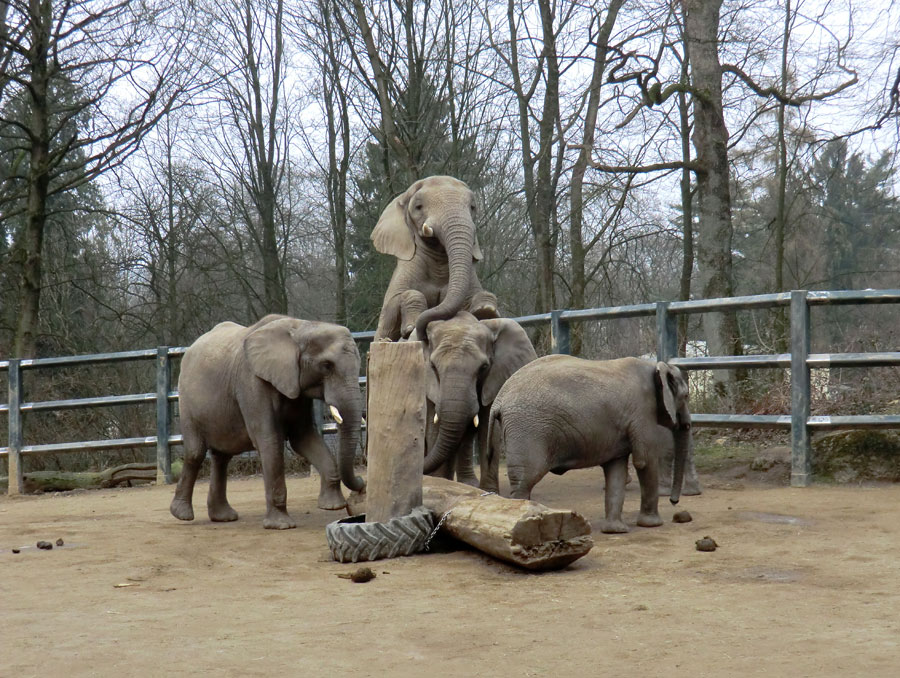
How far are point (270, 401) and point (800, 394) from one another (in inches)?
164

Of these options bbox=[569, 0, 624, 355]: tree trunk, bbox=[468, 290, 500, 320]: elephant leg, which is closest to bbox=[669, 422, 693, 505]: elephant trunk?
bbox=[468, 290, 500, 320]: elephant leg

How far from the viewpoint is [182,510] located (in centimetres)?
808

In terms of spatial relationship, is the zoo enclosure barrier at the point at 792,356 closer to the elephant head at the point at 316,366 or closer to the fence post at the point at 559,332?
the fence post at the point at 559,332

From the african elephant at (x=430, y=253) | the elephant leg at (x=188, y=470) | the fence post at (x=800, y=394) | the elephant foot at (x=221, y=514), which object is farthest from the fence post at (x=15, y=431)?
the fence post at (x=800, y=394)

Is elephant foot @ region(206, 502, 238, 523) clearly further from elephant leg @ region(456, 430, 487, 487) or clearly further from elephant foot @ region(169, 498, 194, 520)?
elephant leg @ region(456, 430, 487, 487)

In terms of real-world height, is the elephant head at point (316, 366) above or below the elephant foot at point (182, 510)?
above

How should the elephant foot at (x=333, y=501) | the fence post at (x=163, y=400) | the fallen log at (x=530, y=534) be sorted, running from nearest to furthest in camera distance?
the fallen log at (x=530, y=534)
the elephant foot at (x=333, y=501)
the fence post at (x=163, y=400)

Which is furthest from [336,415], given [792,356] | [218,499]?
[792,356]

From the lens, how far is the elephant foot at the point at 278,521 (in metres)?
7.29

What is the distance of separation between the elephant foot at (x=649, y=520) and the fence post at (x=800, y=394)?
7.05 feet

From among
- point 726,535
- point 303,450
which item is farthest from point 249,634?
point 303,450

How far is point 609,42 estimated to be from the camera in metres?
16.1

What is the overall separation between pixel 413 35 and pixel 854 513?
12.1 metres

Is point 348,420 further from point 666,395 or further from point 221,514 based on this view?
point 666,395
